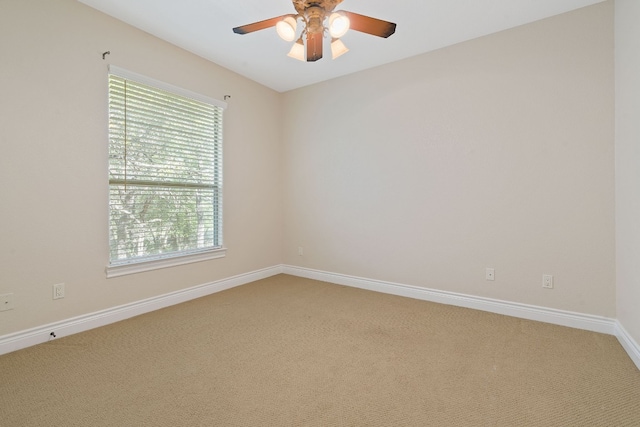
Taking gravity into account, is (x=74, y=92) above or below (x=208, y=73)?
below

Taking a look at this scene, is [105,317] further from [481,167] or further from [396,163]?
[481,167]

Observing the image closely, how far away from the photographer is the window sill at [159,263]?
2732mm

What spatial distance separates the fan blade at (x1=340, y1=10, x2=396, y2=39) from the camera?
1.76 meters

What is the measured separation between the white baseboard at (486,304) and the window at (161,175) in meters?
1.73

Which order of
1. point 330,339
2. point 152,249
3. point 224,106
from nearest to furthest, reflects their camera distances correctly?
point 330,339, point 152,249, point 224,106

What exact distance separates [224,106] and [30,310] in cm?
265

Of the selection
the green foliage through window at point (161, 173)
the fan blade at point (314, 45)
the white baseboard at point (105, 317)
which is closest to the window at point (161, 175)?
the green foliage through window at point (161, 173)

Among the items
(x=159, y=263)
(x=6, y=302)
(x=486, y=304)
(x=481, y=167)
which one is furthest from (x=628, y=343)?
(x=6, y=302)

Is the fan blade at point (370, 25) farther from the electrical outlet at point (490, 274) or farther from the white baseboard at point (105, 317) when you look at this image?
the white baseboard at point (105, 317)

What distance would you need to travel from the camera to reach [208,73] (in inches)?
137

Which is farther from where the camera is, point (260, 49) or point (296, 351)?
point (260, 49)

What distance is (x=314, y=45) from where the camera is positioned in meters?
1.93

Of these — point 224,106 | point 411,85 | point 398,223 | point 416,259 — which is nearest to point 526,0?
→ point 411,85

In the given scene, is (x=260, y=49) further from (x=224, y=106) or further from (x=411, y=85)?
(x=411, y=85)
